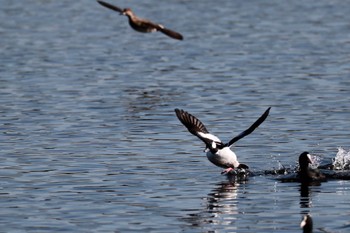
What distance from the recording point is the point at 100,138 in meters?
22.3

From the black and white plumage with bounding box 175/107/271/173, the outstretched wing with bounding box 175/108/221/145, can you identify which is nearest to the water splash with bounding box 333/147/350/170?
the black and white plumage with bounding box 175/107/271/173

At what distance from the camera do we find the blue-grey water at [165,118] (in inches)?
613

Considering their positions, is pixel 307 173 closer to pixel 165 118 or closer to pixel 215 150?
pixel 215 150

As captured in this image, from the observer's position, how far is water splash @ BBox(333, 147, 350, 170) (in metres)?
18.9

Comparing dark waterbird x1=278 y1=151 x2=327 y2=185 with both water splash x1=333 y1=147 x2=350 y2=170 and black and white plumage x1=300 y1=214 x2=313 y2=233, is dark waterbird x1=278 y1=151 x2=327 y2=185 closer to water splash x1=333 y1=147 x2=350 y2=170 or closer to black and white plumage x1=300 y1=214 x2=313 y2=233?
water splash x1=333 y1=147 x2=350 y2=170

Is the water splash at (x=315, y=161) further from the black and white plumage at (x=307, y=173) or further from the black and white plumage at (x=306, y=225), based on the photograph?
the black and white plumage at (x=306, y=225)

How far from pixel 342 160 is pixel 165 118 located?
6648 millimetres

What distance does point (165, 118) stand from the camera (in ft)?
82.1

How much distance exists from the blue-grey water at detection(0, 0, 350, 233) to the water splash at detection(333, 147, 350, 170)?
599 mm

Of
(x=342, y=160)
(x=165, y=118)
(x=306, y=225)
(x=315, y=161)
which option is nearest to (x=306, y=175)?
(x=342, y=160)

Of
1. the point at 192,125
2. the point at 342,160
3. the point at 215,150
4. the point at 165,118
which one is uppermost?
the point at 192,125

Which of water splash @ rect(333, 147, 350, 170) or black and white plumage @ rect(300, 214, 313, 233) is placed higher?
water splash @ rect(333, 147, 350, 170)

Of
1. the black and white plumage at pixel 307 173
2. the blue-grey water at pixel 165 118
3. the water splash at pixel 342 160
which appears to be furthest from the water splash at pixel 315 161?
the black and white plumage at pixel 307 173

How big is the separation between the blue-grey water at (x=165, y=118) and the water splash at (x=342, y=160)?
1.97 feet
